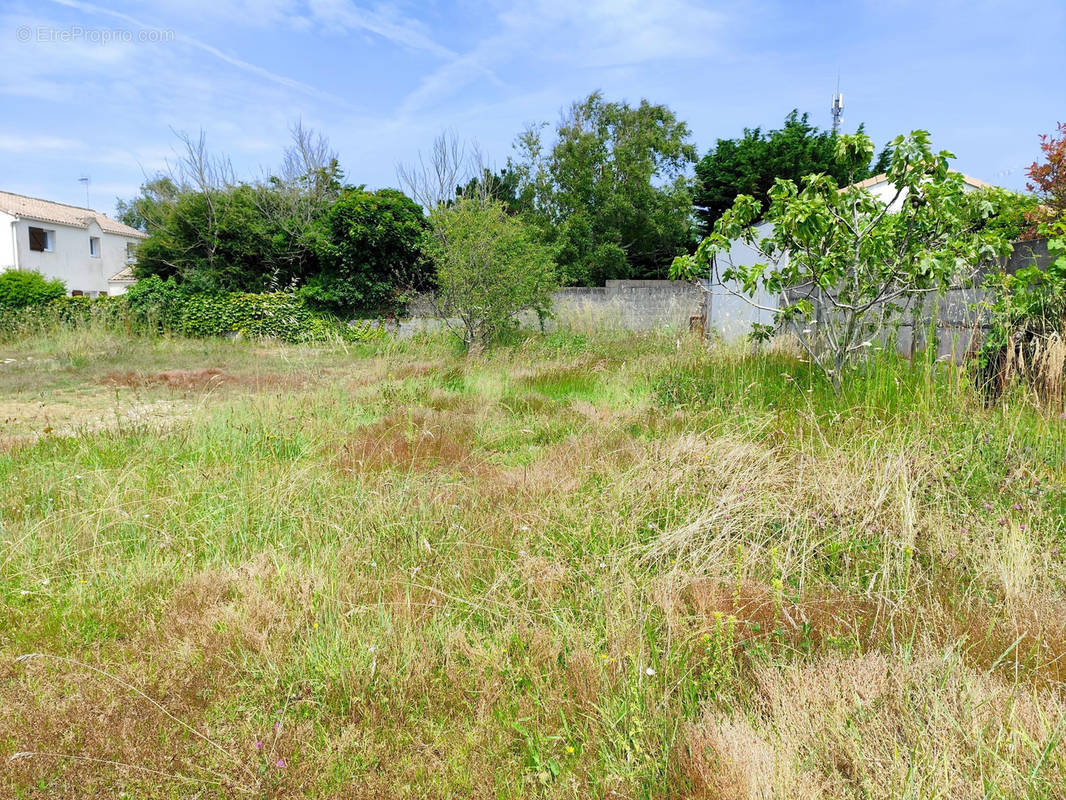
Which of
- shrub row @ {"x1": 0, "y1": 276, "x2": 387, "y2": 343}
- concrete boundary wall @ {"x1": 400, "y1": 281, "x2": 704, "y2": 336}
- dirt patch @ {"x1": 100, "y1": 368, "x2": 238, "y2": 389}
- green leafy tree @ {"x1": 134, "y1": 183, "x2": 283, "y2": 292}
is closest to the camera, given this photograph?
dirt patch @ {"x1": 100, "y1": 368, "x2": 238, "y2": 389}

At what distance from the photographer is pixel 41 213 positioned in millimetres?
29500

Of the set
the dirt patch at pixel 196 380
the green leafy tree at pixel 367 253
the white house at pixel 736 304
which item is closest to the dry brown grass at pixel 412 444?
the dirt patch at pixel 196 380

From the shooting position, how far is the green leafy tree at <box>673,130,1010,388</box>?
3.88 m

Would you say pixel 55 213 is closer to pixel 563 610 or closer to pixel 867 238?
pixel 867 238

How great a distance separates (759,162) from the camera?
84.9ft

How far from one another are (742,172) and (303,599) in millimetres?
27500

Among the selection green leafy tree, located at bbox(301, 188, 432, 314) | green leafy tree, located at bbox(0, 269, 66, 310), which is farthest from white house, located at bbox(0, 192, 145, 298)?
green leafy tree, located at bbox(301, 188, 432, 314)

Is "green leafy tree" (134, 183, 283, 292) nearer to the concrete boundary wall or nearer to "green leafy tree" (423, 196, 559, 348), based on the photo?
the concrete boundary wall

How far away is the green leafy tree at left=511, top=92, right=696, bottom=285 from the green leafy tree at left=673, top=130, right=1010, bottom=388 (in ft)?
64.9

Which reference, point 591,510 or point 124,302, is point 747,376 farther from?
point 124,302

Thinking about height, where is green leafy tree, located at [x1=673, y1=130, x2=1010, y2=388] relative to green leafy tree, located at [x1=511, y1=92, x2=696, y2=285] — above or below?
below

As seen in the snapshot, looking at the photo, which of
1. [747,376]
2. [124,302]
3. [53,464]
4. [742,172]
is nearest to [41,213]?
[124,302]

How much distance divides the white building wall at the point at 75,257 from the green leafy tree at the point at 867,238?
33828mm

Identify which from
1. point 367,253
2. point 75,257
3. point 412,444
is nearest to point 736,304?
point 412,444
